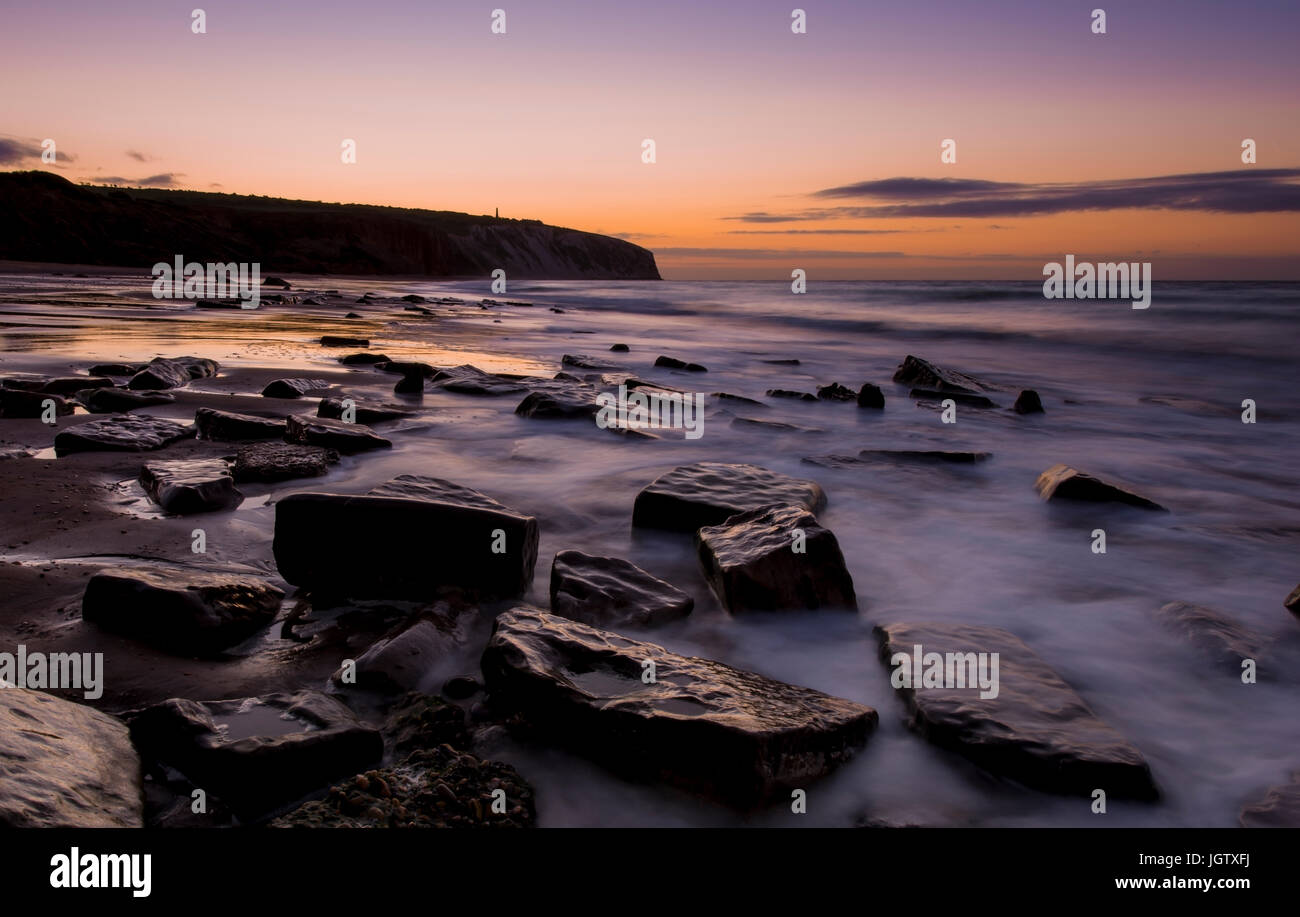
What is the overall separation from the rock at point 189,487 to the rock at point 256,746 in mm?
1516

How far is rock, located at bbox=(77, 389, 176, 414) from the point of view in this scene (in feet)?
15.2

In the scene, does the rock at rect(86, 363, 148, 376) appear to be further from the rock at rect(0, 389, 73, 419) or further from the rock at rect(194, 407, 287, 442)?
the rock at rect(194, 407, 287, 442)

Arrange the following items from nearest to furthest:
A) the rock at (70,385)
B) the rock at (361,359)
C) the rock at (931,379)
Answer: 1. the rock at (70,385)
2. the rock at (361,359)
3. the rock at (931,379)

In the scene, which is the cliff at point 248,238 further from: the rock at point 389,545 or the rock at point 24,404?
the rock at point 389,545

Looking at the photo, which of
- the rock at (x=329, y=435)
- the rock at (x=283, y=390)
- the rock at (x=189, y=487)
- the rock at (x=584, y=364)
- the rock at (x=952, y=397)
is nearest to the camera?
the rock at (x=189, y=487)

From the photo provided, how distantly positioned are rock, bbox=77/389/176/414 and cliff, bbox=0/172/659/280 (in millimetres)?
36086

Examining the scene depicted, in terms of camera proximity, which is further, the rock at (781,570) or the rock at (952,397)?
the rock at (952,397)

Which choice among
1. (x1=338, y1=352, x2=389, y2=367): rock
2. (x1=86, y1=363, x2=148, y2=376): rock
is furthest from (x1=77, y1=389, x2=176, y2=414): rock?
(x1=338, y1=352, x2=389, y2=367): rock

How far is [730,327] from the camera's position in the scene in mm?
20203

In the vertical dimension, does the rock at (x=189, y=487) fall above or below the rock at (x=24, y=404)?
below

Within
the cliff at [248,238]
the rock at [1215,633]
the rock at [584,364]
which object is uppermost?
the cliff at [248,238]

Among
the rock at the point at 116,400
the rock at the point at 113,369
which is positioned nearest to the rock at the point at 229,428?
the rock at the point at 116,400

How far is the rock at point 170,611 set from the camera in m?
1.95

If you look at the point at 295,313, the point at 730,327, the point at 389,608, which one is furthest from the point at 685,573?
the point at 730,327
